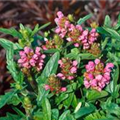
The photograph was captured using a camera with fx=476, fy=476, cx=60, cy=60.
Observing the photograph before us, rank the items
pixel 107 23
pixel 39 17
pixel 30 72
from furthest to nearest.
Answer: pixel 39 17
pixel 107 23
pixel 30 72

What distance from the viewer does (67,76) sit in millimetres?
1932

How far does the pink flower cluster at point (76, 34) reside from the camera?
2.00 metres

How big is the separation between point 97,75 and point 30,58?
0.28m

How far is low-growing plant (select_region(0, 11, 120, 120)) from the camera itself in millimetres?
1865

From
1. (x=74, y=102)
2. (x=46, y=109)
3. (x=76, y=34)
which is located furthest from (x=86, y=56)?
(x=46, y=109)

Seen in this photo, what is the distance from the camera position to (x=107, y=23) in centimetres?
221

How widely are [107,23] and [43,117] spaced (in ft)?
2.00

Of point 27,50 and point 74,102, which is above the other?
point 27,50

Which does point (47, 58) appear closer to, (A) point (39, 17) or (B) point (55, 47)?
(B) point (55, 47)

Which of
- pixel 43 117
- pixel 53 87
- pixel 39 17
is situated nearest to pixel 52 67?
pixel 53 87

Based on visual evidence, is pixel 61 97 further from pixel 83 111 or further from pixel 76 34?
pixel 76 34

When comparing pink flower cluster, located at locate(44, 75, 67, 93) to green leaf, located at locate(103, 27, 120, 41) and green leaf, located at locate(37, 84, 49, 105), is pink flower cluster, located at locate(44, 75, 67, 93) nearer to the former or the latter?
green leaf, located at locate(37, 84, 49, 105)

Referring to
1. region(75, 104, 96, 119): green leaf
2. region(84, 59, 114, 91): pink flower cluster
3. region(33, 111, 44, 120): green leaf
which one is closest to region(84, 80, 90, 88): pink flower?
region(84, 59, 114, 91): pink flower cluster

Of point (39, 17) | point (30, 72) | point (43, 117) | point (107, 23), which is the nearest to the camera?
point (43, 117)
